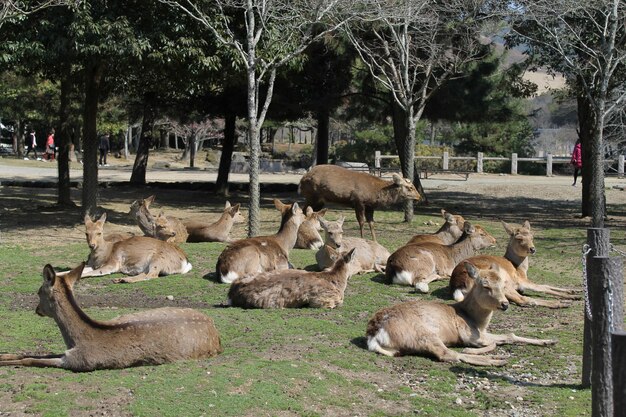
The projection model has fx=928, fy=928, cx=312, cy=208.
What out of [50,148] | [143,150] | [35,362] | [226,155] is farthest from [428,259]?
[50,148]

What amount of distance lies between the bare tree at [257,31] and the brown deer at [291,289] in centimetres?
555

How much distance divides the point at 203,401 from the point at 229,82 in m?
14.0

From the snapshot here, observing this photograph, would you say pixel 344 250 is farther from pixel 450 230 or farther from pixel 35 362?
pixel 35 362

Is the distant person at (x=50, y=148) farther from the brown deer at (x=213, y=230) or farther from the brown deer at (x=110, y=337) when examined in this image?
the brown deer at (x=110, y=337)

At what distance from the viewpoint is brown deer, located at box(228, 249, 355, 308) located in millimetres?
9609

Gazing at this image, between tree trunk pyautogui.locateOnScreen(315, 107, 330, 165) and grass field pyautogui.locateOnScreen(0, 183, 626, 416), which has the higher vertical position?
tree trunk pyautogui.locateOnScreen(315, 107, 330, 165)

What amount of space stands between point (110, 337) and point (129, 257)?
185 inches

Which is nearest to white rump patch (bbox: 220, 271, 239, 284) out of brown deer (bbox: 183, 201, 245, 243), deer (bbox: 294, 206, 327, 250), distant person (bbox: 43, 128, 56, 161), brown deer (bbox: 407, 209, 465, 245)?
deer (bbox: 294, 206, 327, 250)

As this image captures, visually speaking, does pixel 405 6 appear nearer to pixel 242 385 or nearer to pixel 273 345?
pixel 273 345

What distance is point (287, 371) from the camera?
7004 mm

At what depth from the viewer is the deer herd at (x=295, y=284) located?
7070mm

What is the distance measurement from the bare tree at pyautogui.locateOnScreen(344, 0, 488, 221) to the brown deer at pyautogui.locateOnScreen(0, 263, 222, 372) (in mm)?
12302

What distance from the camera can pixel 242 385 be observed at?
6539 millimetres

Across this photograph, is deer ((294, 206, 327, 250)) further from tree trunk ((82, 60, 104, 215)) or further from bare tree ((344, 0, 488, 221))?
tree trunk ((82, 60, 104, 215))
